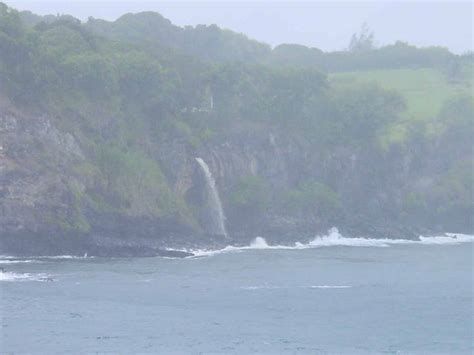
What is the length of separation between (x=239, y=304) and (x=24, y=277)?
1055 centimetres

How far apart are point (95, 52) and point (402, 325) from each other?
36.1 metres

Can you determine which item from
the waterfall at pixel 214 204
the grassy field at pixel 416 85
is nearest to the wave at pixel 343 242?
the waterfall at pixel 214 204

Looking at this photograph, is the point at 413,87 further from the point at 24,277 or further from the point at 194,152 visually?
the point at 24,277

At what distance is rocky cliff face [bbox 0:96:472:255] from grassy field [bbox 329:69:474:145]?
2.69m

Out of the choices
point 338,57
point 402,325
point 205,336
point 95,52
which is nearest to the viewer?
point 205,336

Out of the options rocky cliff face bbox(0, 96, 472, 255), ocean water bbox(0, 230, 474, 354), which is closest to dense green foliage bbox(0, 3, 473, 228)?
rocky cliff face bbox(0, 96, 472, 255)

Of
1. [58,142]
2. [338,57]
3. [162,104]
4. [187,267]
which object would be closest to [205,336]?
[187,267]

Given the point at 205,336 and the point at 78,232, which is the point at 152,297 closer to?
the point at 205,336

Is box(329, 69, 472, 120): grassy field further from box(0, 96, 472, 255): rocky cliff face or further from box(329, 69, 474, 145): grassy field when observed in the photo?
box(0, 96, 472, 255): rocky cliff face

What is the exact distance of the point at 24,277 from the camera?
5994cm

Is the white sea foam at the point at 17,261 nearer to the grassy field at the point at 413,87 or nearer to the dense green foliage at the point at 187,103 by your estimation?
the dense green foliage at the point at 187,103

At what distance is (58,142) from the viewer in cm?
7369

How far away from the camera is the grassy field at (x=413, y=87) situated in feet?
317

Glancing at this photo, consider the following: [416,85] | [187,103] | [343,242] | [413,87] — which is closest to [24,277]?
[343,242]
